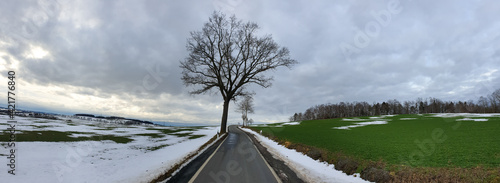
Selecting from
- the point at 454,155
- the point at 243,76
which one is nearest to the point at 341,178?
the point at 454,155

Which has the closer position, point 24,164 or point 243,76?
point 24,164

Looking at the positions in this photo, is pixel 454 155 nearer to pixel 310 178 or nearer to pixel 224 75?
pixel 310 178

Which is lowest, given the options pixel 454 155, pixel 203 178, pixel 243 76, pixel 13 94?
pixel 454 155

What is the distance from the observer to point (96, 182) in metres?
7.52

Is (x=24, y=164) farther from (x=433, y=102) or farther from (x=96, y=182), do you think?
(x=433, y=102)

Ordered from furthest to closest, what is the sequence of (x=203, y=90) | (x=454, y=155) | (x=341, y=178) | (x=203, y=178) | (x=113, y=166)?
(x=203, y=90) → (x=454, y=155) → (x=113, y=166) → (x=341, y=178) → (x=203, y=178)

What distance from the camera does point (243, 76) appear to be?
1214 inches

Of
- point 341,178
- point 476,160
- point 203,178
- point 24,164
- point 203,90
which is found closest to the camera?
point 203,178

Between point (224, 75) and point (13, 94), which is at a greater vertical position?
point (224, 75)

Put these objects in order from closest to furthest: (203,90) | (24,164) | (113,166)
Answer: (24,164), (113,166), (203,90)

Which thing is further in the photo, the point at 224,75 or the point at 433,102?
the point at 433,102

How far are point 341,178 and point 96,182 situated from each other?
362 inches

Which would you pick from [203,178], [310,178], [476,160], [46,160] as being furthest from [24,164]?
[476,160]

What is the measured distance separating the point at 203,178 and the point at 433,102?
7342 inches
